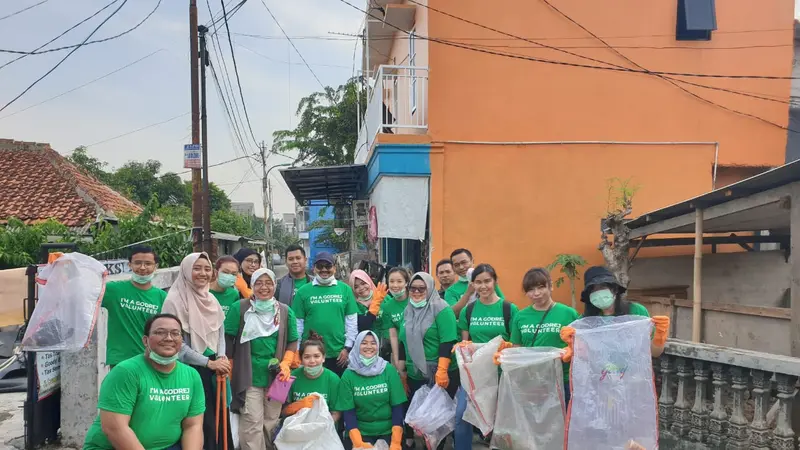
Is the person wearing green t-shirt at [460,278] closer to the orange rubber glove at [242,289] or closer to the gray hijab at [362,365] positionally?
the gray hijab at [362,365]

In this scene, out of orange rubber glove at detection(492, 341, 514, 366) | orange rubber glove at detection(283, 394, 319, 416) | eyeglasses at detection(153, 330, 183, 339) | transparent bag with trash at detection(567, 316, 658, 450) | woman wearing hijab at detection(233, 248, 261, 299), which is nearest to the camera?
eyeglasses at detection(153, 330, 183, 339)

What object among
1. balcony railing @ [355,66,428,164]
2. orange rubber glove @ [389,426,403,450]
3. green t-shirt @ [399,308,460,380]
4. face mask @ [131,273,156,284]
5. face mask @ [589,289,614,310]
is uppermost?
balcony railing @ [355,66,428,164]

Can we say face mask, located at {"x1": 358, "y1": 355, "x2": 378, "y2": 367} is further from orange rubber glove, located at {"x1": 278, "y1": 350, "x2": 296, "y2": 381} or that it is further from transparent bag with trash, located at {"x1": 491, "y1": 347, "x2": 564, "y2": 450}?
transparent bag with trash, located at {"x1": 491, "y1": 347, "x2": 564, "y2": 450}

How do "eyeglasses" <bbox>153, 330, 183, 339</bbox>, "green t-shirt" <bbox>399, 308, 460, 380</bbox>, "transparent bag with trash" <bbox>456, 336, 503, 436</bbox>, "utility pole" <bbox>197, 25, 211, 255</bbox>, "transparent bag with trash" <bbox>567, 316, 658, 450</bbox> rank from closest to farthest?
"eyeglasses" <bbox>153, 330, 183, 339</bbox>
"transparent bag with trash" <bbox>567, 316, 658, 450</bbox>
"transparent bag with trash" <bbox>456, 336, 503, 436</bbox>
"green t-shirt" <bbox>399, 308, 460, 380</bbox>
"utility pole" <bbox>197, 25, 211, 255</bbox>

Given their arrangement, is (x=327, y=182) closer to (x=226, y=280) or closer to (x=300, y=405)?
(x=226, y=280)

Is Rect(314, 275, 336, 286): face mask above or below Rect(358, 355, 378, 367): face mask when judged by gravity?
above

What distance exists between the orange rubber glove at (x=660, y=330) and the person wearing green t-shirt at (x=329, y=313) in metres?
2.29

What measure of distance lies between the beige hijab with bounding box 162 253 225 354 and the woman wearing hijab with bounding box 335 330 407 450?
100 cm

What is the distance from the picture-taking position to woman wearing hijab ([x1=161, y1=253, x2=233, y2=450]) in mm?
3502

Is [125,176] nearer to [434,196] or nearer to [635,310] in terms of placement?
[434,196]

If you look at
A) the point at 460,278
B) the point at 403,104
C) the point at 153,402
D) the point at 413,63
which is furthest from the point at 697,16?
the point at 153,402

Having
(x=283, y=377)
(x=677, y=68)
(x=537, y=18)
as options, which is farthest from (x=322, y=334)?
(x=677, y=68)

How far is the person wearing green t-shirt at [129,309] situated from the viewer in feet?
11.6

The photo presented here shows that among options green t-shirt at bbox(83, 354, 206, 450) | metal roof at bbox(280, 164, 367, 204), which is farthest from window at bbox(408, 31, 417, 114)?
green t-shirt at bbox(83, 354, 206, 450)
